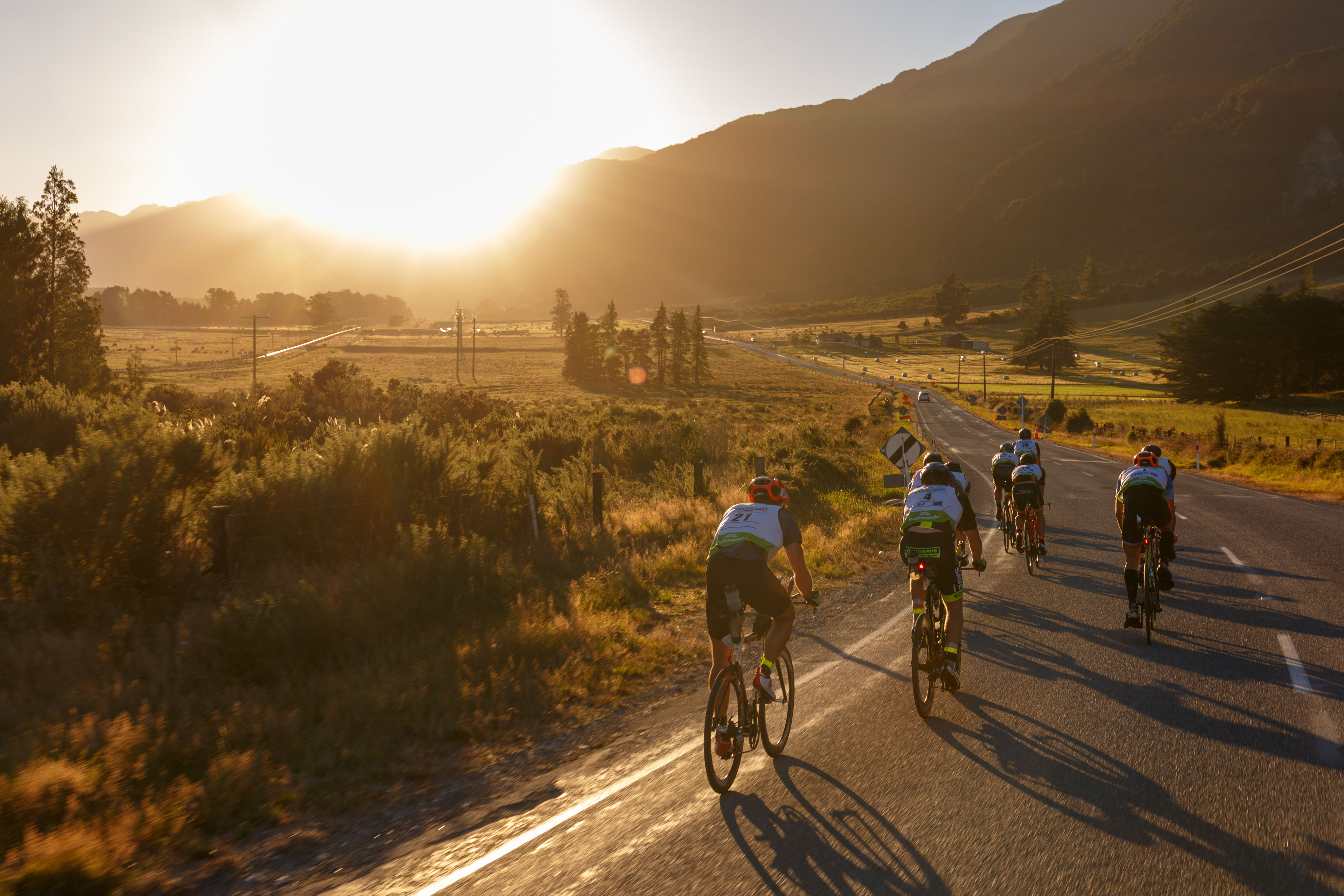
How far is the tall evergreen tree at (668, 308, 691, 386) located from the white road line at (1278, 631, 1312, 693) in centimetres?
8069

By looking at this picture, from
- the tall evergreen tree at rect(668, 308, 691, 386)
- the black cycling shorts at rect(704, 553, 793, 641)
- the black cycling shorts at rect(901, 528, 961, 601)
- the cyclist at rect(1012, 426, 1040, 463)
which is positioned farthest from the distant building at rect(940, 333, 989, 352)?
the black cycling shorts at rect(704, 553, 793, 641)

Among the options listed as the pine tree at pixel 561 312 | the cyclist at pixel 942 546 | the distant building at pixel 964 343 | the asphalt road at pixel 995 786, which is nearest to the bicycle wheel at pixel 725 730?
the asphalt road at pixel 995 786

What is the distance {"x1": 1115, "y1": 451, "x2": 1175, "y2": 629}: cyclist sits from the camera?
779cm

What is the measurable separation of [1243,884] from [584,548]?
32.4ft

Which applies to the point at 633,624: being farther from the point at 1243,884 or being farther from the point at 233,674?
the point at 1243,884

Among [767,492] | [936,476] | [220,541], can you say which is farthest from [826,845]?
[220,541]

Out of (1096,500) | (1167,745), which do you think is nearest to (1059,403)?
(1096,500)

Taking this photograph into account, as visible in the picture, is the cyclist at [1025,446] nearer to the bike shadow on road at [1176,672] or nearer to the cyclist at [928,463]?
the bike shadow on road at [1176,672]

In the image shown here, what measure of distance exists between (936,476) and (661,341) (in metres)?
87.5

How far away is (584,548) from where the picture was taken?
12625mm

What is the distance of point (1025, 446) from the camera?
12.5 m

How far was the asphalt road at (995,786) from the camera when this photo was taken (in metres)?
3.90

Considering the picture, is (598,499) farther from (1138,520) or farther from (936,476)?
(1138,520)

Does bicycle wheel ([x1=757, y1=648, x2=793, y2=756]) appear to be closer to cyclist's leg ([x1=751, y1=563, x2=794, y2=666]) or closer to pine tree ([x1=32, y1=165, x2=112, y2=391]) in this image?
cyclist's leg ([x1=751, y1=563, x2=794, y2=666])
